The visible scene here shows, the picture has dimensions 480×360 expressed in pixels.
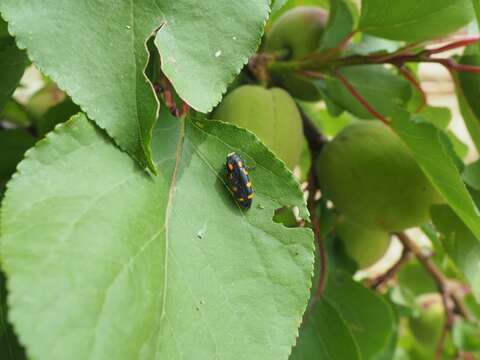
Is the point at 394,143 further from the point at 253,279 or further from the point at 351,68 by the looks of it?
the point at 253,279

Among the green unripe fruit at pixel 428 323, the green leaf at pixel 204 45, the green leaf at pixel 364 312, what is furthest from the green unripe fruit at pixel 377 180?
the green unripe fruit at pixel 428 323

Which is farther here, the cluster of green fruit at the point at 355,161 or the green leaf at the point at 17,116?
the green leaf at the point at 17,116

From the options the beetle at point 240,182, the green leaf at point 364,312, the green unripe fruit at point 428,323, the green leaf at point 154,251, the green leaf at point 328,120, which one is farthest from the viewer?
the green unripe fruit at point 428,323

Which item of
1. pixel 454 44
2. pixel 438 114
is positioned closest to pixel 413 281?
pixel 438 114

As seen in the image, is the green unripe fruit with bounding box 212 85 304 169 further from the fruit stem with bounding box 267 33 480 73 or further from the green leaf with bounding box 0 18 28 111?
the green leaf with bounding box 0 18 28 111

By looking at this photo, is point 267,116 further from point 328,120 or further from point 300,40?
point 328,120

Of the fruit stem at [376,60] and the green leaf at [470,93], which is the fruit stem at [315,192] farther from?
the green leaf at [470,93]
